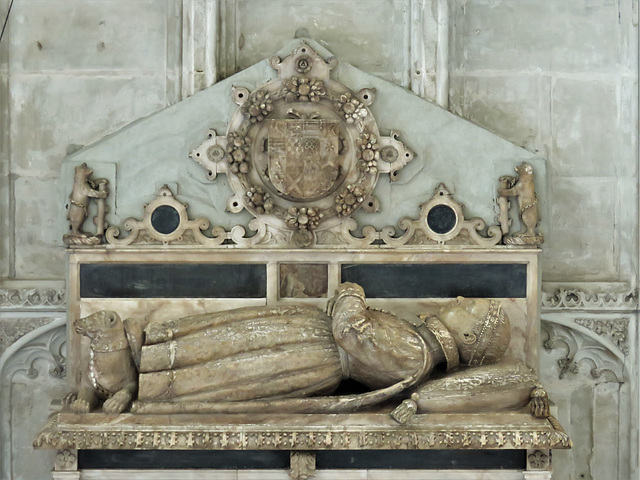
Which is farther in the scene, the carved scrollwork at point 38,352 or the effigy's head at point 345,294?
the carved scrollwork at point 38,352

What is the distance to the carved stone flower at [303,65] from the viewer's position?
5500 millimetres

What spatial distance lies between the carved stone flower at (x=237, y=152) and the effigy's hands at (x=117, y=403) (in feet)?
4.62

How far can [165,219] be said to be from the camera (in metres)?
5.54

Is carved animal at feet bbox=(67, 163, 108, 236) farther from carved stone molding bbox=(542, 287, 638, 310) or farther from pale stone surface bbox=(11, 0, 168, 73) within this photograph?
carved stone molding bbox=(542, 287, 638, 310)

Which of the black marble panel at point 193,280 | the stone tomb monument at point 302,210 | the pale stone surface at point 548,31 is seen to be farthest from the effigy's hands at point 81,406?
the pale stone surface at point 548,31

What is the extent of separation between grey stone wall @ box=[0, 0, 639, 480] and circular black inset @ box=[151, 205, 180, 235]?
792 mm

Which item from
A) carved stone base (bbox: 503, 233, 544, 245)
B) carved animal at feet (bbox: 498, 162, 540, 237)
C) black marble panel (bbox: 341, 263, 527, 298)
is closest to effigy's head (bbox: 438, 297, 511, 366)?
black marble panel (bbox: 341, 263, 527, 298)

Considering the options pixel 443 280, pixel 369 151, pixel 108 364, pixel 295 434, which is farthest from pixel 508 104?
pixel 108 364

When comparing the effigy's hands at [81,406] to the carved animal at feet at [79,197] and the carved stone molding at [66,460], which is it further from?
the carved animal at feet at [79,197]

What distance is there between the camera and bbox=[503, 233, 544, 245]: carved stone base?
5434 millimetres

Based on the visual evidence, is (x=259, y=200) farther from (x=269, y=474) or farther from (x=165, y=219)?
(x=269, y=474)

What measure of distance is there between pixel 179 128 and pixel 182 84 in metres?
0.57

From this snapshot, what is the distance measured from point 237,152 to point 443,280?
140 centimetres

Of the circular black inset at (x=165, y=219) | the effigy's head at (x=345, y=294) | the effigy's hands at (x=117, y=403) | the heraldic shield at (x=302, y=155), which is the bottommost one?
the effigy's hands at (x=117, y=403)
